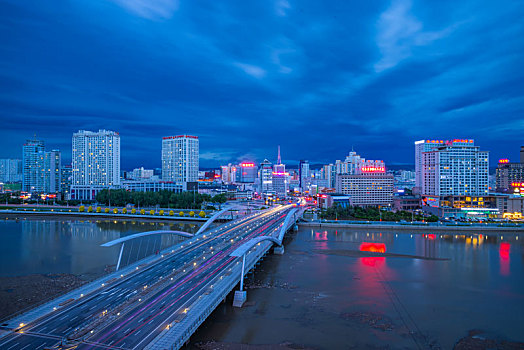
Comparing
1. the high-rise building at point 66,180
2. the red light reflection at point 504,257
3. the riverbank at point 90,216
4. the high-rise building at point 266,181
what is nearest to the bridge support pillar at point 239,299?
the red light reflection at point 504,257

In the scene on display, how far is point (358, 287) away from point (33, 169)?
88729 millimetres

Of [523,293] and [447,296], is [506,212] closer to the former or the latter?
[523,293]

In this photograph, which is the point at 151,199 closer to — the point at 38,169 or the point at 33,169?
the point at 38,169

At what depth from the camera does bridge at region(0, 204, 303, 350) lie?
1053cm

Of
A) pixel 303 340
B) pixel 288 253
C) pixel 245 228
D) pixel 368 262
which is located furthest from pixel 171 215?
pixel 303 340

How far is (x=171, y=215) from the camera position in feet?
167

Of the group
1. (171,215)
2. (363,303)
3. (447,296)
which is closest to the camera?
(363,303)

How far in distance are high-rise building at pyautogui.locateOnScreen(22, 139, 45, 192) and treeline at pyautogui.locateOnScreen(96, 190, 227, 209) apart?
29941 millimetres

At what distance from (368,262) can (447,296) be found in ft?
25.4

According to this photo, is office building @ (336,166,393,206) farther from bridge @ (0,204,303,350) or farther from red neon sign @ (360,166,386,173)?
bridge @ (0,204,303,350)

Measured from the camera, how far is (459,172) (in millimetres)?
59531

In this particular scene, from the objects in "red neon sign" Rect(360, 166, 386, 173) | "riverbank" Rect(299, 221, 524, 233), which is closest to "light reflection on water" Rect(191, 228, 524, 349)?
"riverbank" Rect(299, 221, 524, 233)

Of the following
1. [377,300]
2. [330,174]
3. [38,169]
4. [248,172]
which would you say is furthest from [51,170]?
[330,174]

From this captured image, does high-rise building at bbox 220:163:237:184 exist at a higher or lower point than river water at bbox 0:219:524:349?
higher
